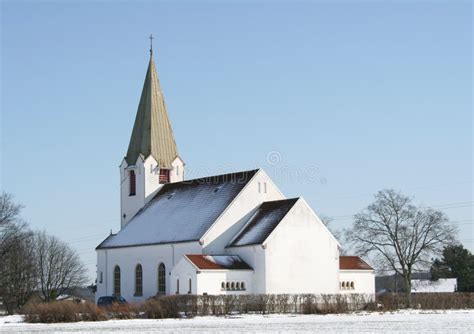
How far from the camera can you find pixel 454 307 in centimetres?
5550

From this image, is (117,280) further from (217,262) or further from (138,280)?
(217,262)

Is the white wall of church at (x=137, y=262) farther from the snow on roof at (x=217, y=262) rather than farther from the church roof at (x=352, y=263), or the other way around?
the church roof at (x=352, y=263)

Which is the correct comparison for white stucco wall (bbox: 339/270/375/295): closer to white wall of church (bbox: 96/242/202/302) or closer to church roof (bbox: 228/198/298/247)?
church roof (bbox: 228/198/298/247)

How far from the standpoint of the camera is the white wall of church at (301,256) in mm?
60062

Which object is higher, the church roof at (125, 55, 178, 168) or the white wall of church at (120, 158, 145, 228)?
the church roof at (125, 55, 178, 168)

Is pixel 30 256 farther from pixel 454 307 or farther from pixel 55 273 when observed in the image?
pixel 454 307

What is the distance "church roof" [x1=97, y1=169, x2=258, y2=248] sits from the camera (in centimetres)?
6494

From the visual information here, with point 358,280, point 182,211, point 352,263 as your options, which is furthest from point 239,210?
point 358,280

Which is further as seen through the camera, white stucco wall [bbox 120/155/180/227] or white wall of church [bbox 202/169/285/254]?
white stucco wall [bbox 120/155/180/227]

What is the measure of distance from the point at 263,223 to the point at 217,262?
15.6ft

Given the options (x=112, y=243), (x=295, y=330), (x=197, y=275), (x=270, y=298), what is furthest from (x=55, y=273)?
(x=295, y=330)

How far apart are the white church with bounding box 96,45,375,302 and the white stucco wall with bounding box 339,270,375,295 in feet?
0.25

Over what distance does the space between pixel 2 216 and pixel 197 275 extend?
28.5 m

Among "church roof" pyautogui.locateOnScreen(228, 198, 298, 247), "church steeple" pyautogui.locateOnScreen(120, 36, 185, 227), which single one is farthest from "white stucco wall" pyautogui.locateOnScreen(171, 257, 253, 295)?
"church steeple" pyautogui.locateOnScreen(120, 36, 185, 227)
